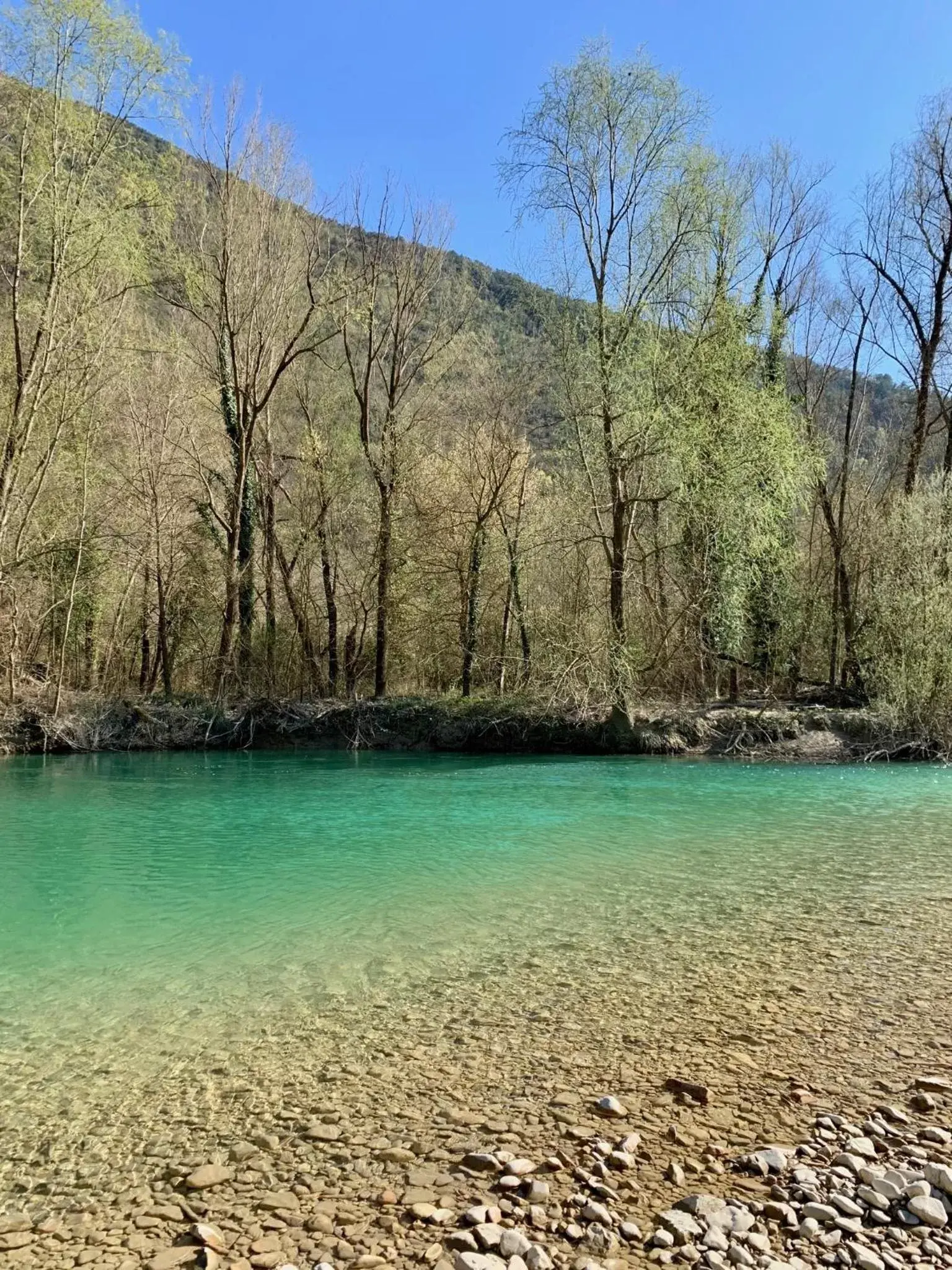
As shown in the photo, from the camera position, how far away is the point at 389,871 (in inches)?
317

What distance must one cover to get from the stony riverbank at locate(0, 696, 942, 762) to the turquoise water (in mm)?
3135

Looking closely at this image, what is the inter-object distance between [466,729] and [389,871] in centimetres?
1144

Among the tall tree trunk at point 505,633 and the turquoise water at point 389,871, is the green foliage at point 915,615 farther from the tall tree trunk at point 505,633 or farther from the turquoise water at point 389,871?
the tall tree trunk at point 505,633

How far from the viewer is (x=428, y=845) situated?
929cm

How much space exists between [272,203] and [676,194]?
34.5 ft

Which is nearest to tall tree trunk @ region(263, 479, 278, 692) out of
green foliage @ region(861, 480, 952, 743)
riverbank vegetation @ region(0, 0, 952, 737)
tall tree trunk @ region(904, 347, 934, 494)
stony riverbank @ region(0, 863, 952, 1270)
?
riverbank vegetation @ region(0, 0, 952, 737)

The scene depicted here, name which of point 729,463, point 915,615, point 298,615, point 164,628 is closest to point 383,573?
point 298,615

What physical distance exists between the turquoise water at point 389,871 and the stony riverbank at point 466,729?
10.3 feet

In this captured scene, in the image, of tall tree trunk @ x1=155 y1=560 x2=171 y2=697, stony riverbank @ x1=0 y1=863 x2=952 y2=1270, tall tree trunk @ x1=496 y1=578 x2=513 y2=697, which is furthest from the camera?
tall tree trunk @ x1=496 y1=578 x2=513 y2=697

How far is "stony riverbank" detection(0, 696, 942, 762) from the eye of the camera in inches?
686

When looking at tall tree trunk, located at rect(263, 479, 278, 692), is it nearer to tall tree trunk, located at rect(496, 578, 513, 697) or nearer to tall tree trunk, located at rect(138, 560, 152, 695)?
tall tree trunk, located at rect(138, 560, 152, 695)

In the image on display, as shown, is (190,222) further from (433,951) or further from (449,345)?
(433,951)

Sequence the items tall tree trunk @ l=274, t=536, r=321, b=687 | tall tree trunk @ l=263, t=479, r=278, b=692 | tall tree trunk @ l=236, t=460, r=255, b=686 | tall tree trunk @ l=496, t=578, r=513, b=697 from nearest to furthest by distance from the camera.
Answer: tall tree trunk @ l=236, t=460, r=255, b=686 → tall tree trunk @ l=263, t=479, r=278, b=692 → tall tree trunk @ l=496, t=578, r=513, b=697 → tall tree trunk @ l=274, t=536, r=321, b=687

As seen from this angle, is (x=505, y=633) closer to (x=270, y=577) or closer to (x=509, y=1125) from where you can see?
(x=270, y=577)
